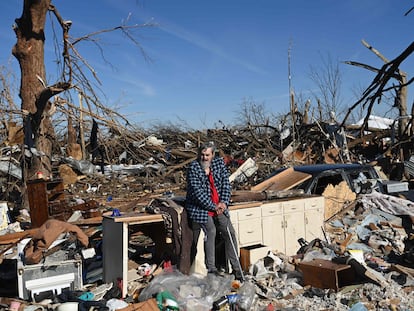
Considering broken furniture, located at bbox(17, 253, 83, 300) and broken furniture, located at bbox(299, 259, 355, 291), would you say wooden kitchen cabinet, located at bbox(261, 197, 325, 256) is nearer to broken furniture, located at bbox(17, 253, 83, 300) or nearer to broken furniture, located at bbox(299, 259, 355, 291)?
broken furniture, located at bbox(299, 259, 355, 291)

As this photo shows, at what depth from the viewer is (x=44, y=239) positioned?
666 cm

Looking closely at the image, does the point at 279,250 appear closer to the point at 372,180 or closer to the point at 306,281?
the point at 306,281

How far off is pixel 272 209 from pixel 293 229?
21.7 inches

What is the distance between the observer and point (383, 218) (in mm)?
8453

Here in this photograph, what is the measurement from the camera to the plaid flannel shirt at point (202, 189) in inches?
229

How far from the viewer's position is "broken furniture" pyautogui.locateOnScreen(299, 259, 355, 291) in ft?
18.2

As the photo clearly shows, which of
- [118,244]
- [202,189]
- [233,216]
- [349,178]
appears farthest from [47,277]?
[349,178]

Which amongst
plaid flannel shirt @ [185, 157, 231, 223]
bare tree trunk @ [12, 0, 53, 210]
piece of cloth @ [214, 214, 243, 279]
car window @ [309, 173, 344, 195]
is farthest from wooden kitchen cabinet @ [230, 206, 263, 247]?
bare tree trunk @ [12, 0, 53, 210]

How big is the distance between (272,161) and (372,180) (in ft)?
23.1

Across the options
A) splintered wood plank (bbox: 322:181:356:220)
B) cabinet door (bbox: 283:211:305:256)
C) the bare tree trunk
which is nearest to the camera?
cabinet door (bbox: 283:211:305:256)

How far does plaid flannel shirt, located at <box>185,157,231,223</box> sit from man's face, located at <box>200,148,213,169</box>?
0.20 ft

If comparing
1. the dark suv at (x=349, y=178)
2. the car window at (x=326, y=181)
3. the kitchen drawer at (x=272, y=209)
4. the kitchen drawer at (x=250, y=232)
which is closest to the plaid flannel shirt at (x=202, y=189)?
the kitchen drawer at (x=250, y=232)

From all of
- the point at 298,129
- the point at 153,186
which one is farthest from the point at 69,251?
the point at 298,129

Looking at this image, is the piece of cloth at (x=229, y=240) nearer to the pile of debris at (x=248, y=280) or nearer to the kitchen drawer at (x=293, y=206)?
the pile of debris at (x=248, y=280)
